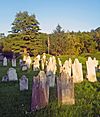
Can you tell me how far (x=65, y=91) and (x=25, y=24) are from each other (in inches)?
2000

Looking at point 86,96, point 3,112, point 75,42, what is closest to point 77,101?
point 86,96

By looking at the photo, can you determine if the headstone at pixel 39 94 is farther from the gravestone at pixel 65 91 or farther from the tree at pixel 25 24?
the tree at pixel 25 24

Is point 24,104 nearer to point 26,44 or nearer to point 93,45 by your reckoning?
point 26,44

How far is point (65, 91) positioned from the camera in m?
10.5

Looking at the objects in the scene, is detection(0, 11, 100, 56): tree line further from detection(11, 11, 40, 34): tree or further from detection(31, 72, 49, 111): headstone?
detection(31, 72, 49, 111): headstone

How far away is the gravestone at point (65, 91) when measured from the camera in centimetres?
1032

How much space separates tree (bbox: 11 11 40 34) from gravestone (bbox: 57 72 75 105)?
48.3m

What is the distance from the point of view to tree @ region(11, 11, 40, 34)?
59.6 metres

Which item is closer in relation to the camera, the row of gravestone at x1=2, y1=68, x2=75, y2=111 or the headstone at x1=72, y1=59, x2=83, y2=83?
the row of gravestone at x1=2, y1=68, x2=75, y2=111

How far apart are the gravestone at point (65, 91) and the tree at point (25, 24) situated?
1903 inches

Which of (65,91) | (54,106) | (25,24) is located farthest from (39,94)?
(25,24)

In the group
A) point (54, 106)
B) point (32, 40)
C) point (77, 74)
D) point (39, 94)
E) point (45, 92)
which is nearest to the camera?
point (54, 106)

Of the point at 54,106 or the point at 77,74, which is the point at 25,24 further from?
the point at 54,106

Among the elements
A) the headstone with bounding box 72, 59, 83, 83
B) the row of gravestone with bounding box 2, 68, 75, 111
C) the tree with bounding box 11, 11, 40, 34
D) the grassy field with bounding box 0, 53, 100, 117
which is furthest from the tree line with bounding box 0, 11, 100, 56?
the row of gravestone with bounding box 2, 68, 75, 111
